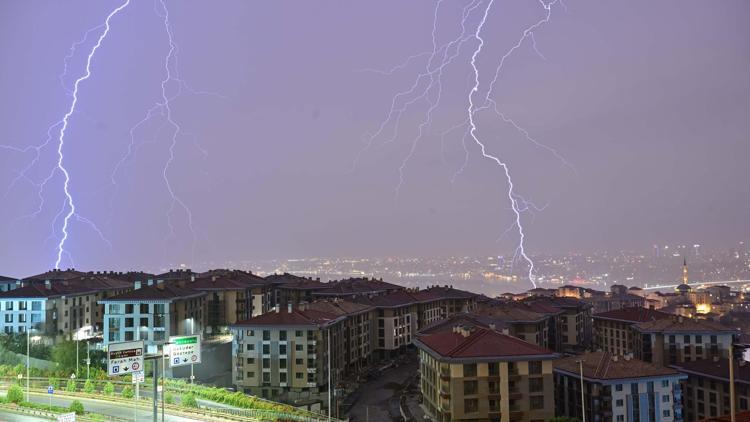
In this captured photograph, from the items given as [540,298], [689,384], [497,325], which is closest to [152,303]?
[497,325]

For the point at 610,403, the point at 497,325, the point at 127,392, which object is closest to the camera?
the point at 127,392

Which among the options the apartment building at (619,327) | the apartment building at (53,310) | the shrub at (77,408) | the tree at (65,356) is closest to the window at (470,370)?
the shrub at (77,408)

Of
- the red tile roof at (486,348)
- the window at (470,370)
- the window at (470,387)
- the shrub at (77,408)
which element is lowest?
the window at (470,387)

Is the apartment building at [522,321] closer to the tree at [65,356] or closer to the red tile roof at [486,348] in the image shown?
the red tile roof at [486,348]

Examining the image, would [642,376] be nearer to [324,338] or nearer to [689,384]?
[689,384]

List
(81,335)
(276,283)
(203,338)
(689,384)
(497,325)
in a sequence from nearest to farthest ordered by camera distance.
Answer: (689,384)
(497,325)
(203,338)
(81,335)
(276,283)

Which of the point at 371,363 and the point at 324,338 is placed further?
the point at 371,363
